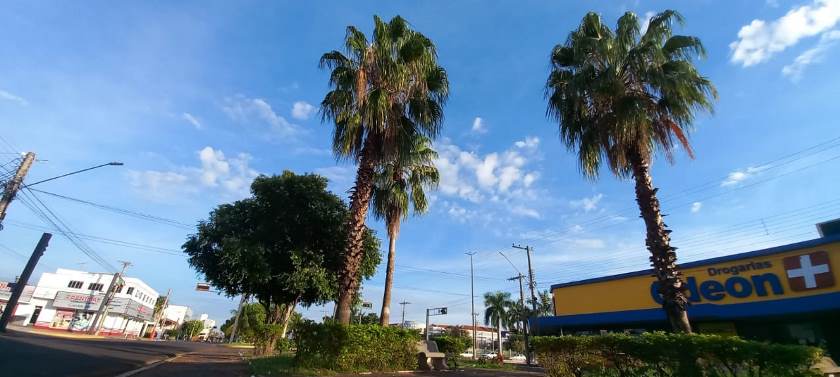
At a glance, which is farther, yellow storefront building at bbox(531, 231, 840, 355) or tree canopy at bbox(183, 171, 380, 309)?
tree canopy at bbox(183, 171, 380, 309)

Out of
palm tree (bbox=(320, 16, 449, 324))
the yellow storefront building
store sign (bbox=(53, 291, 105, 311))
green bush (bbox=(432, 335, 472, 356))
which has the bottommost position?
green bush (bbox=(432, 335, 472, 356))

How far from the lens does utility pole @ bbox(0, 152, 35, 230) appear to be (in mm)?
18203

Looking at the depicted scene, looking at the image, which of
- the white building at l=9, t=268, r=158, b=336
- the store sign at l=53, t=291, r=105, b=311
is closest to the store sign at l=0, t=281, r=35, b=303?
the white building at l=9, t=268, r=158, b=336

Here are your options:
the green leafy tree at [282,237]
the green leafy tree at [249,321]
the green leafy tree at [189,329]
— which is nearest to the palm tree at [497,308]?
the green leafy tree at [249,321]

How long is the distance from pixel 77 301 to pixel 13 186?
174 ft

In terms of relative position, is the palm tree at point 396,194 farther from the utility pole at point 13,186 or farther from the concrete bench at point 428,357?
the utility pole at point 13,186

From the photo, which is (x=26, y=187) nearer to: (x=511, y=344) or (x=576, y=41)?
(x=576, y=41)

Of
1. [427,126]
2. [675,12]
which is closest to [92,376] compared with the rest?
[427,126]

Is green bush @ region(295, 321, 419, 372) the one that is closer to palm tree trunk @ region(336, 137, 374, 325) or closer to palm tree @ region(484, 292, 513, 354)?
palm tree trunk @ region(336, 137, 374, 325)

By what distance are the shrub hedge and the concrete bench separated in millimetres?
5906

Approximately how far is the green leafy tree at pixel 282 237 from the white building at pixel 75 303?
162 feet

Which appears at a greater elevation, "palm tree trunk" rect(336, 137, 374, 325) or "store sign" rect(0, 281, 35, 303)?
"store sign" rect(0, 281, 35, 303)

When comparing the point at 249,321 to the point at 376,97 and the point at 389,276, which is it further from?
the point at 376,97

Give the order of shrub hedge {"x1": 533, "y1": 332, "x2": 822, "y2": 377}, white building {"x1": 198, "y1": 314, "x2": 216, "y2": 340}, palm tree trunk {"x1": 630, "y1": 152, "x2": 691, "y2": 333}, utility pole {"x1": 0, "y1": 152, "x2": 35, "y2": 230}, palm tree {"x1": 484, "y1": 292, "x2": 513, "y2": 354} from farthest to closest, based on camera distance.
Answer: white building {"x1": 198, "y1": 314, "x2": 216, "y2": 340}, palm tree {"x1": 484, "y1": 292, "x2": 513, "y2": 354}, utility pole {"x1": 0, "y1": 152, "x2": 35, "y2": 230}, palm tree trunk {"x1": 630, "y1": 152, "x2": 691, "y2": 333}, shrub hedge {"x1": 533, "y1": 332, "x2": 822, "y2": 377}
